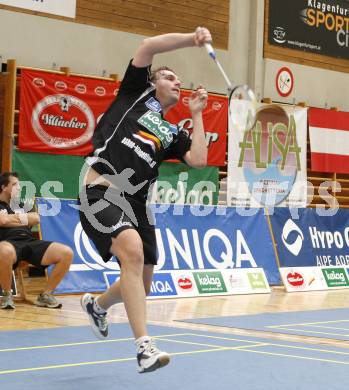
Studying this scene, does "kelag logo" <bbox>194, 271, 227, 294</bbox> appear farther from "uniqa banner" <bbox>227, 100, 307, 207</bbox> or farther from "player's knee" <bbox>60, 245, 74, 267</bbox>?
"uniqa banner" <bbox>227, 100, 307, 207</bbox>

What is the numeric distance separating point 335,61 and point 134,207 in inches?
481

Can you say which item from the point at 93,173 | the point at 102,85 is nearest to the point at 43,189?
the point at 102,85

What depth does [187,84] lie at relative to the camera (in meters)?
13.6

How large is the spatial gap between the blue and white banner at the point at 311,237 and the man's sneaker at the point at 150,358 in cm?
648

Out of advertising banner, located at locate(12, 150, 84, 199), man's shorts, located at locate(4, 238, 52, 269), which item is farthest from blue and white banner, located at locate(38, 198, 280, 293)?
advertising banner, located at locate(12, 150, 84, 199)

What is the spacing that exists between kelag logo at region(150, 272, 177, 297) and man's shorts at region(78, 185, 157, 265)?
4210mm

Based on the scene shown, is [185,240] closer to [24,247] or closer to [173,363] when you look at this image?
[24,247]

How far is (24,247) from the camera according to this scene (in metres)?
7.68

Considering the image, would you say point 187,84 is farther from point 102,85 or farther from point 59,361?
point 59,361

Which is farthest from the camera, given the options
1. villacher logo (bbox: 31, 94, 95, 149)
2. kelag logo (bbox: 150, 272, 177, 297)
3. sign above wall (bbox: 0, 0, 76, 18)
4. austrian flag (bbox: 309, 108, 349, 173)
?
austrian flag (bbox: 309, 108, 349, 173)

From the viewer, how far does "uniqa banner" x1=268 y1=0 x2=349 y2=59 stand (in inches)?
583

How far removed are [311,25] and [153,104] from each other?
1137cm

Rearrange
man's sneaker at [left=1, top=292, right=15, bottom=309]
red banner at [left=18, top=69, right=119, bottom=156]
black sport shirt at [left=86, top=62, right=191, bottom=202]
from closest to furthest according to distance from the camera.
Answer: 1. black sport shirt at [left=86, top=62, right=191, bottom=202]
2. man's sneaker at [left=1, top=292, right=15, bottom=309]
3. red banner at [left=18, top=69, right=119, bottom=156]

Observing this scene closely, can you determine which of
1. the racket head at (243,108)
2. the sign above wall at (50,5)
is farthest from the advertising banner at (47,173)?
the racket head at (243,108)
